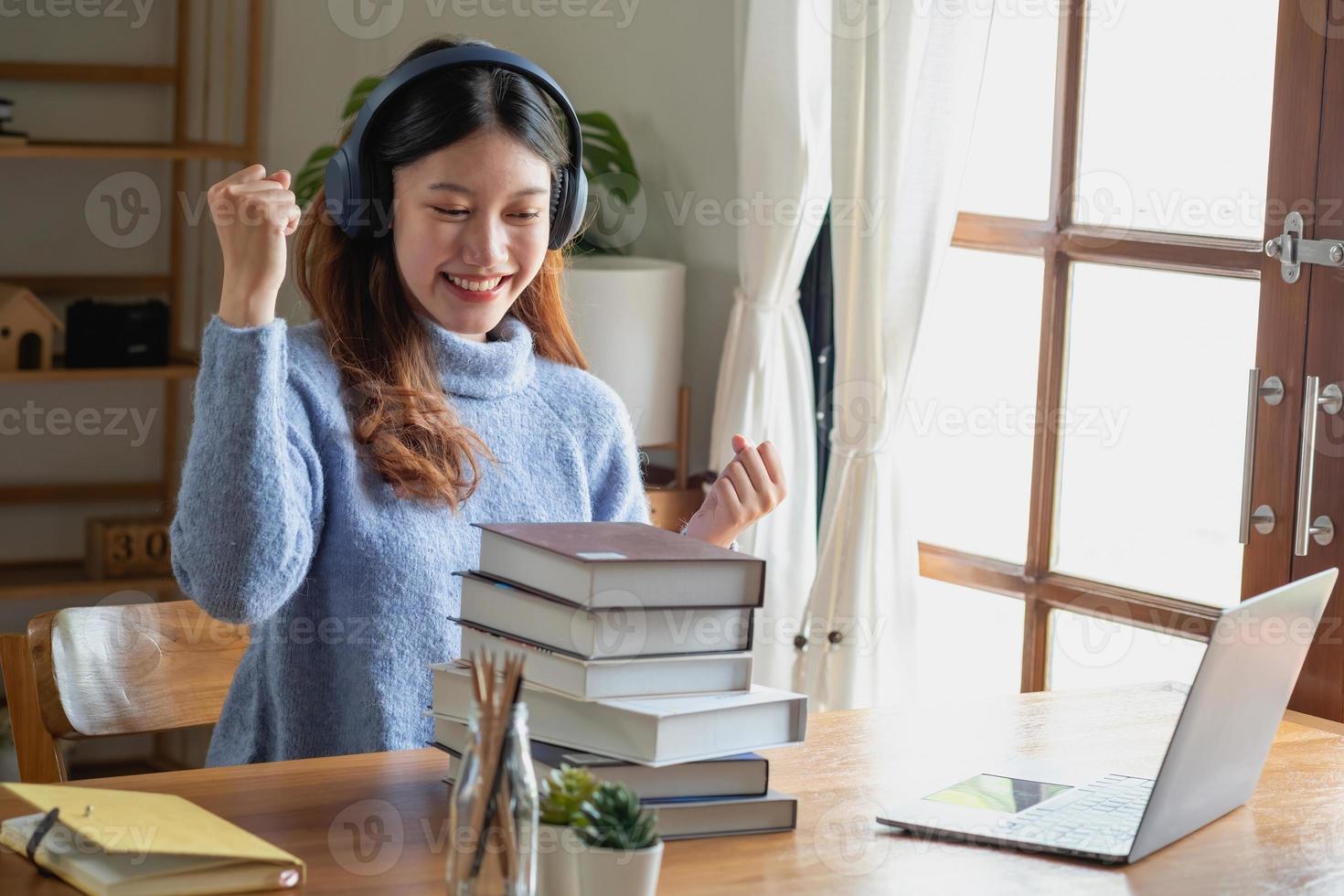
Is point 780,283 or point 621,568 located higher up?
point 780,283

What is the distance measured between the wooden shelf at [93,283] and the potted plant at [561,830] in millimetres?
2821

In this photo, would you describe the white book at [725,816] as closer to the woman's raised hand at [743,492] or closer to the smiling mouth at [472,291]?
the woman's raised hand at [743,492]

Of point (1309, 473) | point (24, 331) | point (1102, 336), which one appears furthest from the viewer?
point (24, 331)

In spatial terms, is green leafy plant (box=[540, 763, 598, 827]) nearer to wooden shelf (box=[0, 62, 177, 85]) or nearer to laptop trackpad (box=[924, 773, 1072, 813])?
laptop trackpad (box=[924, 773, 1072, 813])

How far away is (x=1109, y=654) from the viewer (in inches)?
93.9

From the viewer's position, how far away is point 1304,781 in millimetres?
1420

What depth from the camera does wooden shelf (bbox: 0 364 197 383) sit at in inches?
128

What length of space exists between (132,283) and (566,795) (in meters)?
2.88

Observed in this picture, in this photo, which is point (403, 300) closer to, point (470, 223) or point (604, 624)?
point (470, 223)

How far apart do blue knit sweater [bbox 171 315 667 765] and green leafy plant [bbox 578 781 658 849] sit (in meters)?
0.48

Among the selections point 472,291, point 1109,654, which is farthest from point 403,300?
point 1109,654

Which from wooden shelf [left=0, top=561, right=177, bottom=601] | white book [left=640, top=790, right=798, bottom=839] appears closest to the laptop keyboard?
white book [left=640, top=790, right=798, bottom=839]

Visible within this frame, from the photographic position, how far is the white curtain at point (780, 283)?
257 centimetres

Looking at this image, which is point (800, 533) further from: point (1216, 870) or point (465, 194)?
point (1216, 870)
